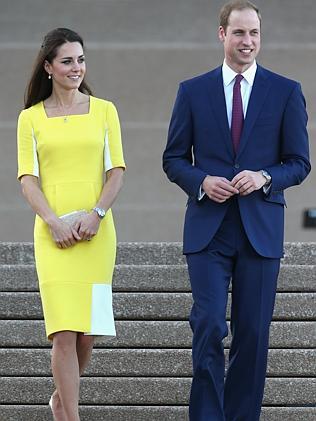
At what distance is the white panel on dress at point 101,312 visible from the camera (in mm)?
5637

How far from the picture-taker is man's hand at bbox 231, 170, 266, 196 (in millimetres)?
5352

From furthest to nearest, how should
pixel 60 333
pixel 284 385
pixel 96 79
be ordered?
pixel 96 79
pixel 284 385
pixel 60 333

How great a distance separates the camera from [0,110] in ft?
35.2

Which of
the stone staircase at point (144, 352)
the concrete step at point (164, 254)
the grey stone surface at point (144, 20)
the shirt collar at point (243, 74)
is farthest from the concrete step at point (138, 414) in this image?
the grey stone surface at point (144, 20)

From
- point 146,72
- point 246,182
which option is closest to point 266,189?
point 246,182

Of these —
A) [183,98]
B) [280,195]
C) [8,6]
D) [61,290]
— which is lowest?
[61,290]

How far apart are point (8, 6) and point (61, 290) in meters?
5.63

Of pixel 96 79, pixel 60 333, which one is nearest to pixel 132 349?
pixel 60 333

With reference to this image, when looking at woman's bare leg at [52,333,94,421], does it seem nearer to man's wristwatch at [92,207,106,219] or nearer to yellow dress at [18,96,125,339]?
yellow dress at [18,96,125,339]

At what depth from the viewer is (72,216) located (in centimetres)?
567

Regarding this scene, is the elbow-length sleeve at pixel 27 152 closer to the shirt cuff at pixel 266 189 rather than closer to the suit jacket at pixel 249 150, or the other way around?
the suit jacket at pixel 249 150

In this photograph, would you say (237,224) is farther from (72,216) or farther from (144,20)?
(144,20)

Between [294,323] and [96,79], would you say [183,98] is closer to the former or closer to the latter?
[294,323]

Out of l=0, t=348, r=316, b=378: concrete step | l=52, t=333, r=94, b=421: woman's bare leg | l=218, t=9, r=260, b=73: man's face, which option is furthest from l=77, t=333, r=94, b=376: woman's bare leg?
l=218, t=9, r=260, b=73: man's face
